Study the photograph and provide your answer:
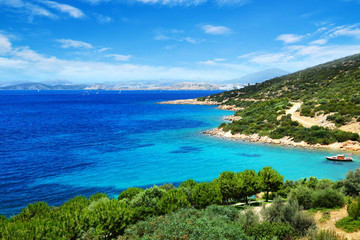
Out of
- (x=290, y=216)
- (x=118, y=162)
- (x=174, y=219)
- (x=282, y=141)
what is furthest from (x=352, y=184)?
(x=118, y=162)

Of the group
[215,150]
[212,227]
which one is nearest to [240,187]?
[212,227]

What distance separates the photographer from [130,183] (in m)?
26.8

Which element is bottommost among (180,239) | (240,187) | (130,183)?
(130,183)

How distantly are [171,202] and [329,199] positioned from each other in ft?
33.7

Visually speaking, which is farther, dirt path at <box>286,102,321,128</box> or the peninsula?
dirt path at <box>286,102,321,128</box>

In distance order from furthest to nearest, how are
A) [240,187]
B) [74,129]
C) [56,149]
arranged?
1. [74,129]
2. [56,149]
3. [240,187]

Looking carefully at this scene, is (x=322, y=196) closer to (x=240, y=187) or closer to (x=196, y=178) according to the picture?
(x=240, y=187)

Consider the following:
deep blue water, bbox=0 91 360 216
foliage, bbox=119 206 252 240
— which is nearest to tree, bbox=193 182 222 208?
foliage, bbox=119 206 252 240

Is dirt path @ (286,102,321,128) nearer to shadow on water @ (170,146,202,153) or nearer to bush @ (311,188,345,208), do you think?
shadow on water @ (170,146,202,153)

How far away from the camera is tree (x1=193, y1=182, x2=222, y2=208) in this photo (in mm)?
16156

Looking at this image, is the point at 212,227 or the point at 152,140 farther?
the point at 152,140

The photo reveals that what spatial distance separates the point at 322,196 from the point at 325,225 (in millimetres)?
2744

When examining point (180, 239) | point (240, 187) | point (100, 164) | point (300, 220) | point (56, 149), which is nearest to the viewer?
point (180, 239)

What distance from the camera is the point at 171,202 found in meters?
14.5
